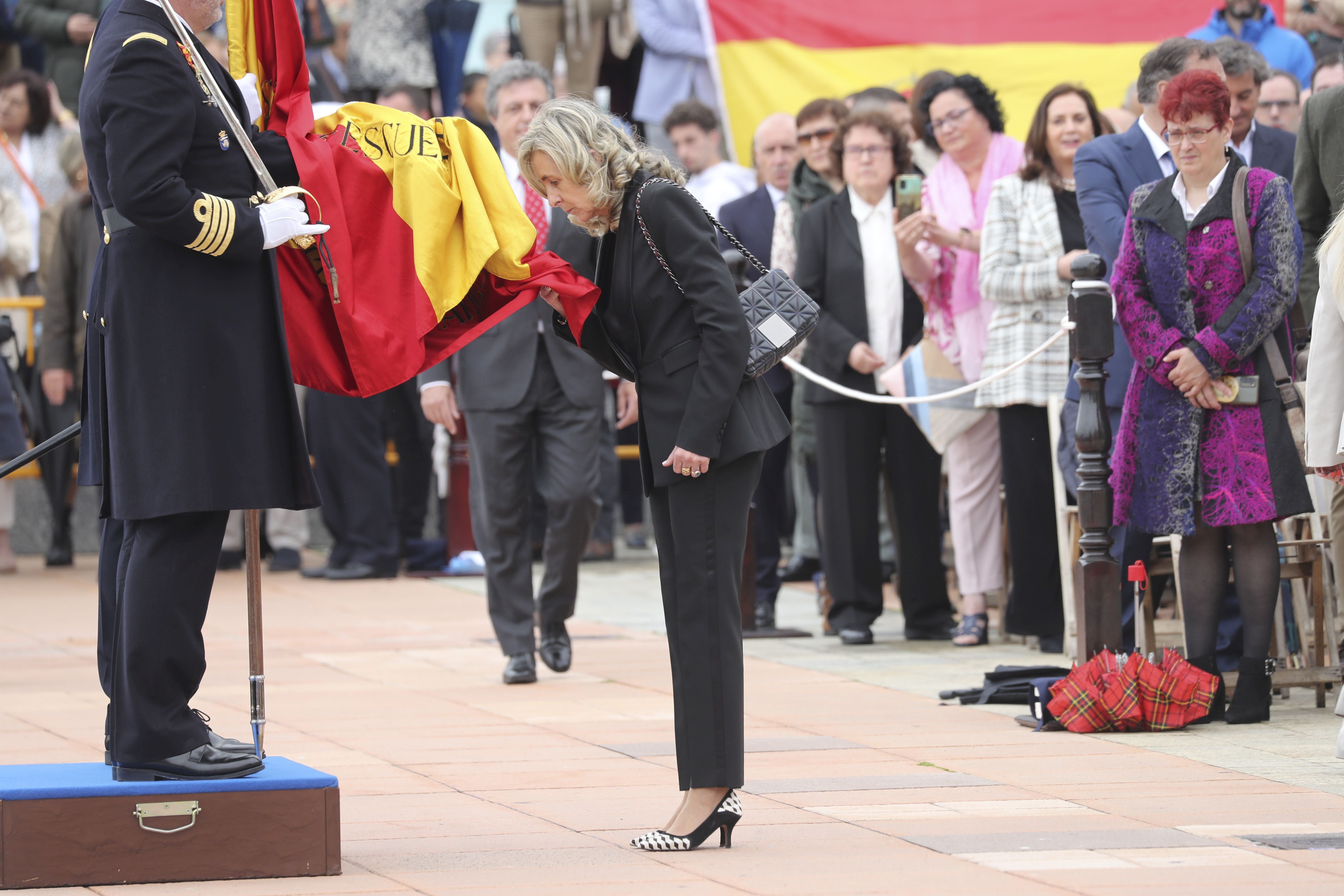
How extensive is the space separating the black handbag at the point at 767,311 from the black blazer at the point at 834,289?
3557 mm

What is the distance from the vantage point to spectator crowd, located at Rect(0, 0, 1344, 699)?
628 cm

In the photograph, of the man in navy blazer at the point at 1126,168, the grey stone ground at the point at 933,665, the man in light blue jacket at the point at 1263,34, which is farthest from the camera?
the man in light blue jacket at the point at 1263,34

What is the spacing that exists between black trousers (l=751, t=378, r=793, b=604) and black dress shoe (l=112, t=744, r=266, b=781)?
15.7 feet

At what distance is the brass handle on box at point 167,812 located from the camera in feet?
13.4

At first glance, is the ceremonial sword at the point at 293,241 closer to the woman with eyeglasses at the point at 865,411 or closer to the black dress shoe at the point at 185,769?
the black dress shoe at the point at 185,769

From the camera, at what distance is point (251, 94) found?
450 cm

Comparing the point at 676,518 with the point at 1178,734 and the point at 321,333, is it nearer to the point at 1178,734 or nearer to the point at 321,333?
the point at 321,333

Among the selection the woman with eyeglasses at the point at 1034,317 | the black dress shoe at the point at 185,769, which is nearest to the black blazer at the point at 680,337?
the black dress shoe at the point at 185,769

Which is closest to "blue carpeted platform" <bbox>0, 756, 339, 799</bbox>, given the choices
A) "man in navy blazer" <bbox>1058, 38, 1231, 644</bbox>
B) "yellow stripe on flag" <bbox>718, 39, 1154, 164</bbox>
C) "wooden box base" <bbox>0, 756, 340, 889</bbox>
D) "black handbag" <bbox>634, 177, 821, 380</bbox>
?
"wooden box base" <bbox>0, 756, 340, 889</bbox>

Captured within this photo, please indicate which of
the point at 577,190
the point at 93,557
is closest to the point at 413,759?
the point at 577,190

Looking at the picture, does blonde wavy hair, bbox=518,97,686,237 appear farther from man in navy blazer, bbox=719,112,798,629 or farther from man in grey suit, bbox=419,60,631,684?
man in navy blazer, bbox=719,112,798,629

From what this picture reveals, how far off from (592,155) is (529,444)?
3046mm

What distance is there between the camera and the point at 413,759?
5730 millimetres

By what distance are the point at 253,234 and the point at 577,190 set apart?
2.63 feet
